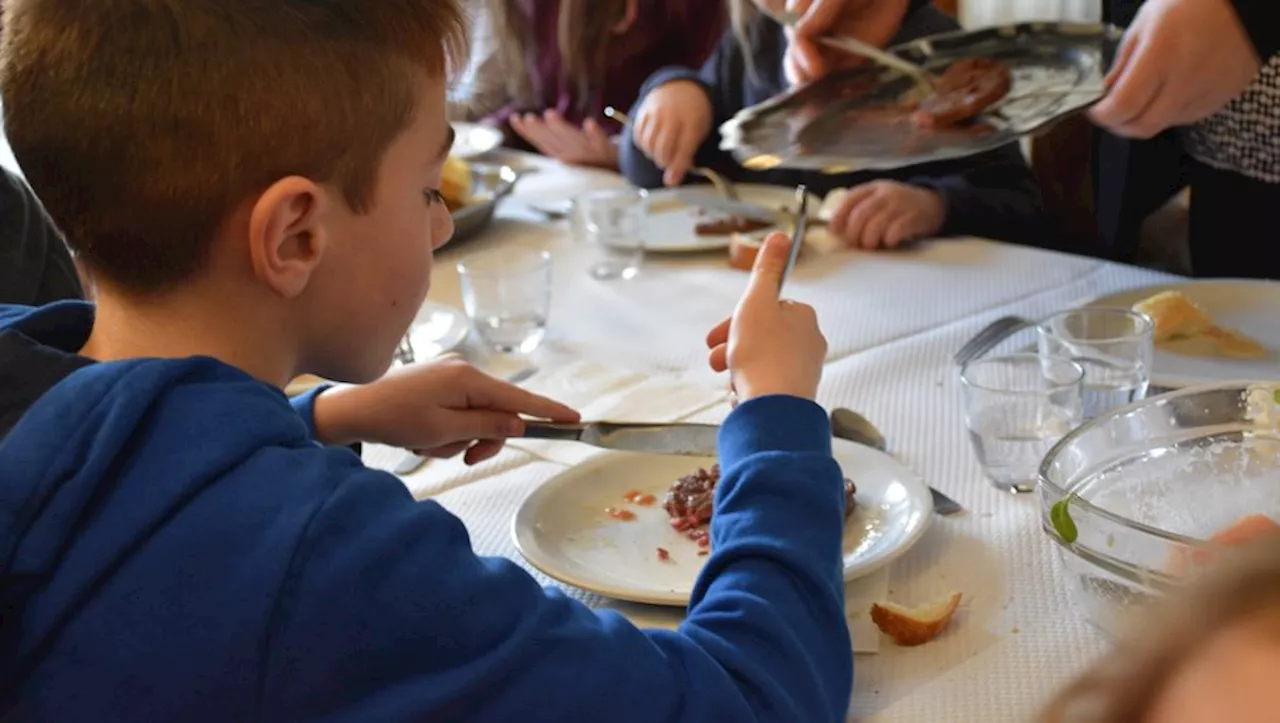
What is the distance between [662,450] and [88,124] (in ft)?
1.63

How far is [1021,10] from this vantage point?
3277 millimetres

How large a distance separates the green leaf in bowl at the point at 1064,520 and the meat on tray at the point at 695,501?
0.75ft

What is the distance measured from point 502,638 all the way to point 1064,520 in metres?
0.35

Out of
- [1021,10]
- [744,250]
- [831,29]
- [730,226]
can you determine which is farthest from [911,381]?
[1021,10]

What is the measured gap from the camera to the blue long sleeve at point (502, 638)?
66cm

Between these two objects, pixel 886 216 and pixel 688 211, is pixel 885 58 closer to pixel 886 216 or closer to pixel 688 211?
pixel 886 216

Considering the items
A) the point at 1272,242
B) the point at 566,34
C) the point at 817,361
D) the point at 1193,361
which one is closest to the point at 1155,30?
the point at 1193,361

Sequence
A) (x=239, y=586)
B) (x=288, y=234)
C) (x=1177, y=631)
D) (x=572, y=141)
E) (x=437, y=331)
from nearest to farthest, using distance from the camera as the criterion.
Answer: (x=1177, y=631)
(x=239, y=586)
(x=288, y=234)
(x=437, y=331)
(x=572, y=141)

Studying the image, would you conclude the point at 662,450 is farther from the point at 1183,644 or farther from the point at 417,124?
the point at 1183,644

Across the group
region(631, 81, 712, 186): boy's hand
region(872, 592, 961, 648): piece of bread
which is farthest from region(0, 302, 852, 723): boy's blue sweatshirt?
region(631, 81, 712, 186): boy's hand

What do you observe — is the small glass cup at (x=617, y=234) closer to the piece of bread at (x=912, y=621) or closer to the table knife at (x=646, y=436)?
the table knife at (x=646, y=436)

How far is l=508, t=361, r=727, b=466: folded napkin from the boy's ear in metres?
0.45

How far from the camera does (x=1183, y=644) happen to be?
1.33 ft

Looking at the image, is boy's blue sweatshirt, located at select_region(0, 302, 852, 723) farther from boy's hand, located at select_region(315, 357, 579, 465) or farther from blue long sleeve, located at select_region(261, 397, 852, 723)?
boy's hand, located at select_region(315, 357, 579, 465)
